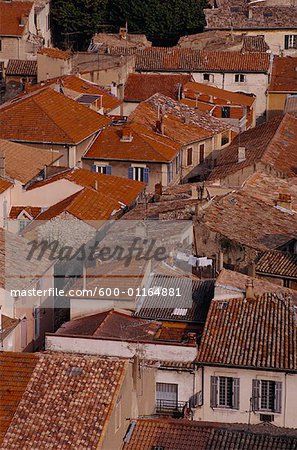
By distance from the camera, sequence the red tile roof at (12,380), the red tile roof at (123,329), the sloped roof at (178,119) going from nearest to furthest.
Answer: the red tile roof at (12,380), the red tile roof at (123,329), the sloped roof at (178,119)

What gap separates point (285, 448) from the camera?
85.4 feet

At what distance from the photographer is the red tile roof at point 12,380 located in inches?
1047

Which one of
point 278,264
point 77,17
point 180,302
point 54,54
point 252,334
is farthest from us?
point 77,17

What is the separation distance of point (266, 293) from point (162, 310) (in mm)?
2685

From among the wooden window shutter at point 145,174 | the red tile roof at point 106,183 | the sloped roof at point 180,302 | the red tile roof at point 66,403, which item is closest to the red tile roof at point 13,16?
the wooden window shutter at point 145,174

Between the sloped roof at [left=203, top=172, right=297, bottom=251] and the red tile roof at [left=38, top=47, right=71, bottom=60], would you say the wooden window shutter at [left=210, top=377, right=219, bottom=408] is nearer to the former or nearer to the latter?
the sloped roof at [left=203, top=172, right=297, bottom=251]

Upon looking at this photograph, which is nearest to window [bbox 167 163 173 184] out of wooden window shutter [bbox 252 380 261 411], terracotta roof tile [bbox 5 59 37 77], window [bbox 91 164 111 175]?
window [bbox 91 164 111 175]

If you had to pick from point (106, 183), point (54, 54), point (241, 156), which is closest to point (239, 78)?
point (54, 54)

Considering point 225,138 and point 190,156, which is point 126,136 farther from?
point 225,138

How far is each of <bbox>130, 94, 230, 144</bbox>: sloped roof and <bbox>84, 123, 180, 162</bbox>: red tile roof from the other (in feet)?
4.98

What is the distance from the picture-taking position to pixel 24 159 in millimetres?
50344

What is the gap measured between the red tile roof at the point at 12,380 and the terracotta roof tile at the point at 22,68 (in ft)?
141

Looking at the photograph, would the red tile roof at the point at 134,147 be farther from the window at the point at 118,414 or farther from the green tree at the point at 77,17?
the green tree at the point at 77,17

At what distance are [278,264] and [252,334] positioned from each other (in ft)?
20.3
